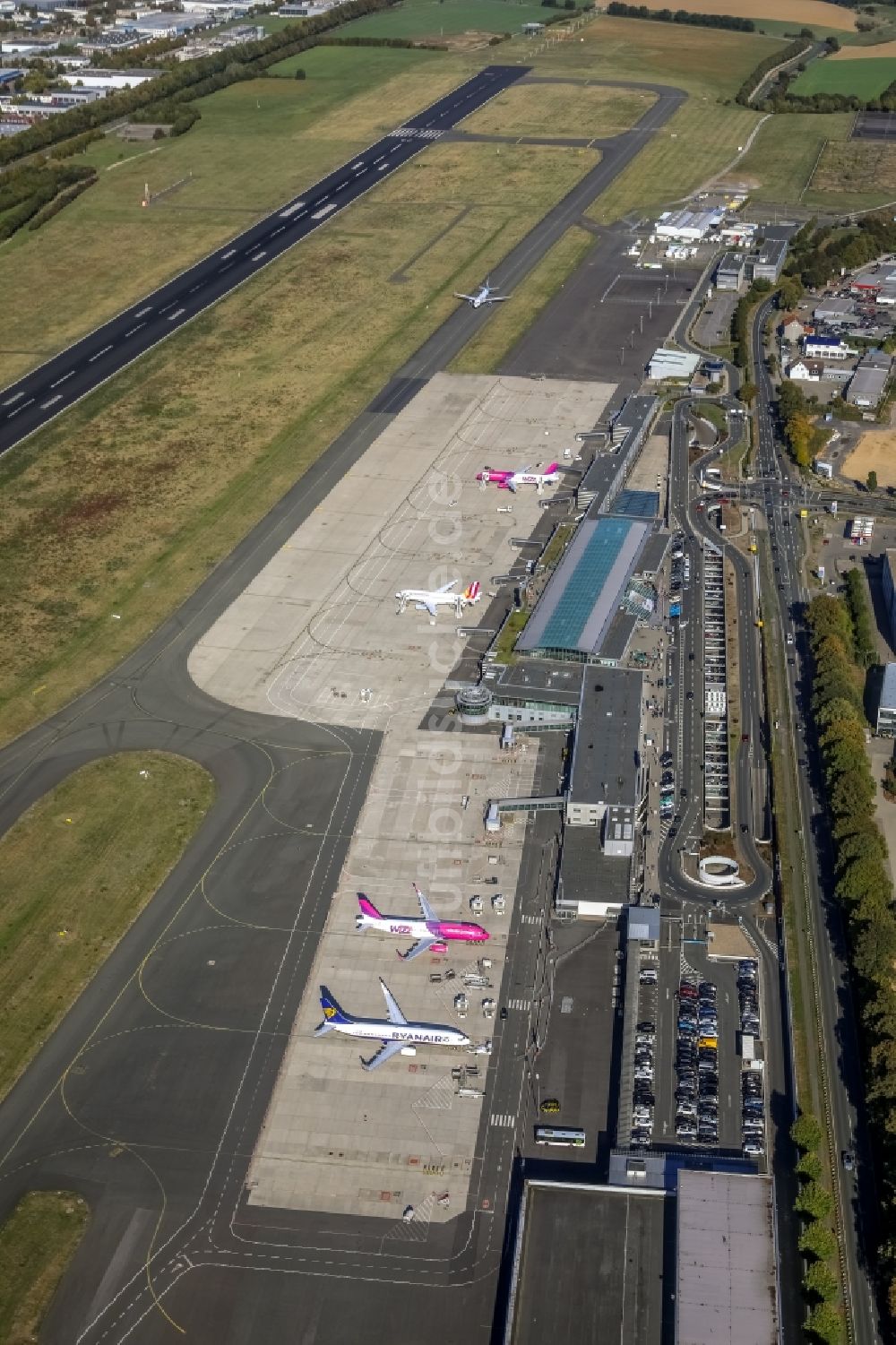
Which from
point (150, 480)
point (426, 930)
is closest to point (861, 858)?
point (426, 930)

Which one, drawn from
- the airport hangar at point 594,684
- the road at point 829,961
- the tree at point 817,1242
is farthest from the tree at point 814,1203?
the airport hangar at point 594,684

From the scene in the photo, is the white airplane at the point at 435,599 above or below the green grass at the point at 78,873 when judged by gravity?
above

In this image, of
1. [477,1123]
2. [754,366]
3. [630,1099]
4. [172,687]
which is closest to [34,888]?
[172,687]

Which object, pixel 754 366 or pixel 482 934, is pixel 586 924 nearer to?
pixel 482 934

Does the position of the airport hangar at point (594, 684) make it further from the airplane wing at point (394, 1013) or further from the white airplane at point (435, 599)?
the airplane wing at point (394, 1013)

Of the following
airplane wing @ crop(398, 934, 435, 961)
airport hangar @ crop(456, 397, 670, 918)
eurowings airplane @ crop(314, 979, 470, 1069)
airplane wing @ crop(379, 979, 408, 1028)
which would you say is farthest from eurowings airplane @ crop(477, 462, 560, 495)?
eurowings airplane @ crop(314, 979, 470, 1069)

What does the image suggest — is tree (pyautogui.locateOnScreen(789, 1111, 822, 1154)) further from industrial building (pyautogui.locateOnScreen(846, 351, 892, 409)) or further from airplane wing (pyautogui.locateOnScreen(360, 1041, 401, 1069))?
industrial building (pyautogui.locateOnScreen(846, 351, 892, 409))
